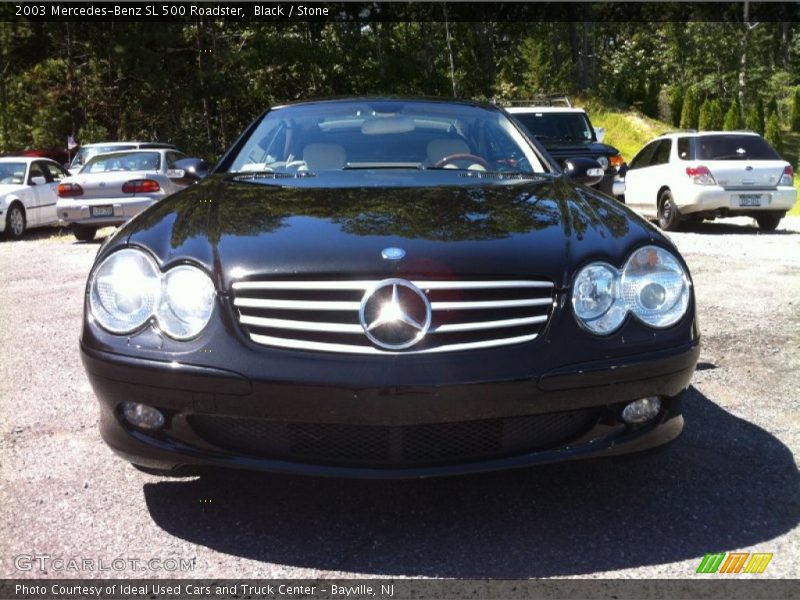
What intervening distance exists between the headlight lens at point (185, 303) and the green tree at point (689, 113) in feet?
117

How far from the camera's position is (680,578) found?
7.75 ft

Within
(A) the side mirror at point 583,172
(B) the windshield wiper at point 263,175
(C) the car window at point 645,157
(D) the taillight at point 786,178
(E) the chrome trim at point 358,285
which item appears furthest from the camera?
(C) the car window at point 645,157

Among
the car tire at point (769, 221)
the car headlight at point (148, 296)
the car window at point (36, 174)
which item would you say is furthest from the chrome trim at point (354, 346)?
the car window at point (36, 174)

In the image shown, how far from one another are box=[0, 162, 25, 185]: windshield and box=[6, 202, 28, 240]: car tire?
2.20 feet

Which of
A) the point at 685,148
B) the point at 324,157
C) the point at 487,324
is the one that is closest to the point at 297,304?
the point at 487,324

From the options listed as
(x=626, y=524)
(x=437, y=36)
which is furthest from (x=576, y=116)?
(x=437, y=36)

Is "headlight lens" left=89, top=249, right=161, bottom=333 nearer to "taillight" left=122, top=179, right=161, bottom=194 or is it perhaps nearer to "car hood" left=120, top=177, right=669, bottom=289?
"car hood" left=120, top=177, right=669, bottom=289

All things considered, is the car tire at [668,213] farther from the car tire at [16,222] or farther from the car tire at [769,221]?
the car tire at [16,222]

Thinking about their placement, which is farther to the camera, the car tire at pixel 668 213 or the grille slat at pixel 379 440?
the car tire at pixel 668 213

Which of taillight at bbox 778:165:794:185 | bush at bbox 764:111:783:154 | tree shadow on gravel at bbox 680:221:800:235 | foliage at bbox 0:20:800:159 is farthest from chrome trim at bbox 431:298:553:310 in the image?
foliage at bbox 0:20:800:159

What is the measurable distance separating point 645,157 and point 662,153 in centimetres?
55

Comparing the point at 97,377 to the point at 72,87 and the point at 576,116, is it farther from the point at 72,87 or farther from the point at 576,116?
the point at 72,87

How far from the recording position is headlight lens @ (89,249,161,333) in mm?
2621

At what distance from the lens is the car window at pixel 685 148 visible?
1269 cm
